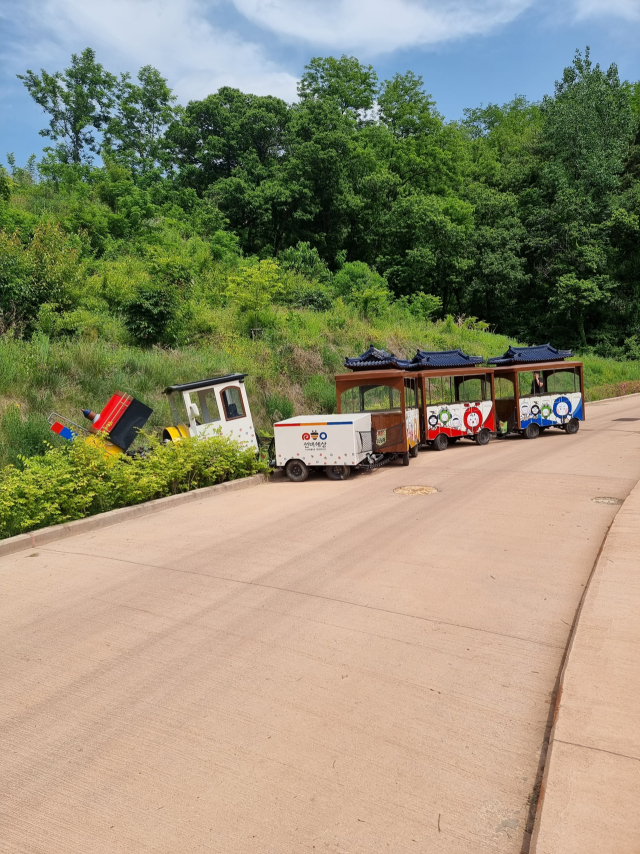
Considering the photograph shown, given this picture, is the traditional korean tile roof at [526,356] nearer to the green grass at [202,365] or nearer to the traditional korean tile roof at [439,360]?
the traditional korean tile roof at [439,360]

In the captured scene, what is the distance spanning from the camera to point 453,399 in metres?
19.3

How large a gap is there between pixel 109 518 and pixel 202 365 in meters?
8.74

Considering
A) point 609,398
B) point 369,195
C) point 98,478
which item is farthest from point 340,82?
point 98,478

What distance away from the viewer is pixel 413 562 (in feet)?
25.1

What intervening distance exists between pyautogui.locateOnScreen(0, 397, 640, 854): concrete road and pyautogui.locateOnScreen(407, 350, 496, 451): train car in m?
8.88

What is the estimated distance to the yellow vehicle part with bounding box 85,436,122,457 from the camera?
1127cm

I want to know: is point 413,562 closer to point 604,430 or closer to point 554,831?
point 554,831

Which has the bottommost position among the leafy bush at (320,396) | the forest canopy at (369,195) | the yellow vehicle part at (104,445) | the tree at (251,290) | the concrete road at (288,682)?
the concrete road at (288,682)

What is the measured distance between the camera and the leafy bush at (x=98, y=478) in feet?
30.5

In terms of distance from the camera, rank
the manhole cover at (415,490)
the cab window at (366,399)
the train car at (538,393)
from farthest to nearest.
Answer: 1. the train car at (538,393)
2. the cab window at (366,399)
3. the manhole cover at (415,490)

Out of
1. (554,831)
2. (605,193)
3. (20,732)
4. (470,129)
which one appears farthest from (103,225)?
(470,129)

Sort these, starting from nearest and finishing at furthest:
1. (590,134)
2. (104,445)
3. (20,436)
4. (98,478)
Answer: (98,478) → (104,445) → (20,436) → (590,134)

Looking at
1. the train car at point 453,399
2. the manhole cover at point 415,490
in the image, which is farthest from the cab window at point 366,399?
the manhole cover at point 415,490

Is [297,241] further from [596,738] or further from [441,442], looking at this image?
[596,738]
